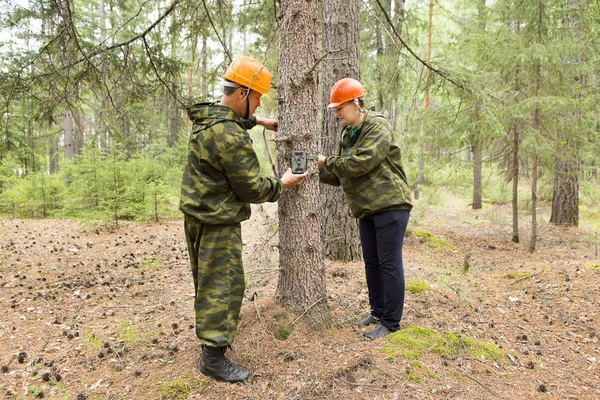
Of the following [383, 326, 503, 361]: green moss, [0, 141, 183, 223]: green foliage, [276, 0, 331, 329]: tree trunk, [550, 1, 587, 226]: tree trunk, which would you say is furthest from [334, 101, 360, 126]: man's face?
[550, 1, 587, 226]: tree trunk

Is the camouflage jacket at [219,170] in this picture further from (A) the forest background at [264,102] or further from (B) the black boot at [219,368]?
(A) the forest background at [264,102]

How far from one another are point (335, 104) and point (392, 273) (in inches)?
67.0

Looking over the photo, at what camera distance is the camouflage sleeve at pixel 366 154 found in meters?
3.59

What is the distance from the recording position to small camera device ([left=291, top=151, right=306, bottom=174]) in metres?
3.36

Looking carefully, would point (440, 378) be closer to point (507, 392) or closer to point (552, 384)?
point (507, 392)

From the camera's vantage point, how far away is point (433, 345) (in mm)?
3600

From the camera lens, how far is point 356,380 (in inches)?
119

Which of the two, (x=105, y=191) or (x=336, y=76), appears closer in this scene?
(x=336, y=76)

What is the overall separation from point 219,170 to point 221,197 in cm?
21

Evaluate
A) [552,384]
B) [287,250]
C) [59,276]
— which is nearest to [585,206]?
[552,384]

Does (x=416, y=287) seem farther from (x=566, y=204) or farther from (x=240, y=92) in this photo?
(x=566, y=204)

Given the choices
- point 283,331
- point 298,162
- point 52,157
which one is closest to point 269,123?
point 298,162

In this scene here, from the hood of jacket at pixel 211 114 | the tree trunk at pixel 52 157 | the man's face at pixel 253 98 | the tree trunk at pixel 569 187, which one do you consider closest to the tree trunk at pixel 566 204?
the tree trunk at pixel 569 187

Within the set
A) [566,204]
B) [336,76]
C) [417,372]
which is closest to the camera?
[417,372]
